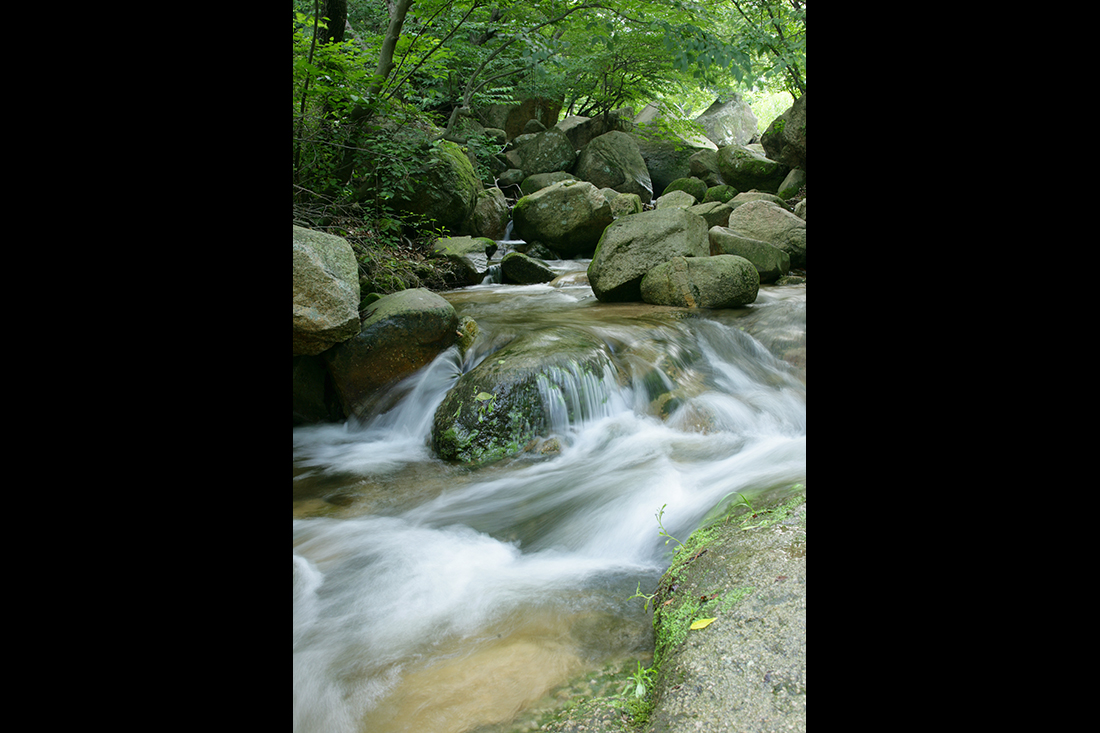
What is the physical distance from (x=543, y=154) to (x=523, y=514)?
43.1 feet

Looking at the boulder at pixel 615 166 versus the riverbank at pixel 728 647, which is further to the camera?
the boulder at pixel 615 166

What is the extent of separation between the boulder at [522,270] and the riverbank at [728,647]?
737 centimetres

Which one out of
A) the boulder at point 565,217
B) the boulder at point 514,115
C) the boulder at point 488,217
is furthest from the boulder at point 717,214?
the boulder at point 514,115

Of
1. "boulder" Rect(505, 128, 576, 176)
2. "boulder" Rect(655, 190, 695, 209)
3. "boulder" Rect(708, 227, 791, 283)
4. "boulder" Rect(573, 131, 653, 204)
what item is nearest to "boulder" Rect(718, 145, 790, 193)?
"boulder" Rect(655, 190, 695, 209)

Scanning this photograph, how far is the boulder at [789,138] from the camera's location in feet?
46.5

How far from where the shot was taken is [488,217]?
1130 centimetres

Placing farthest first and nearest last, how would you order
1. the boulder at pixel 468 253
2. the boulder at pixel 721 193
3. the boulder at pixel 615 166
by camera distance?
the boulder at pixel 615 166
the boulder at pixel 721 193
the boulder at pixel 468 253

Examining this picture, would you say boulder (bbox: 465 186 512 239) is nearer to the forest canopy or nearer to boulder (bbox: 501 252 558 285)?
boulder (bbox: 501 252 558 285)

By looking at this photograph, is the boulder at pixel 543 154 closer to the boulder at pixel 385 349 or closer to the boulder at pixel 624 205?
the boulder at pixel 624 205

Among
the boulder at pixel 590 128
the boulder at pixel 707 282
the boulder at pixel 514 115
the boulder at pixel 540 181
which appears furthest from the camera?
the boulder at pixel 590 128

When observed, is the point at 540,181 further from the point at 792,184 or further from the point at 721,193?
the point at 792,184
